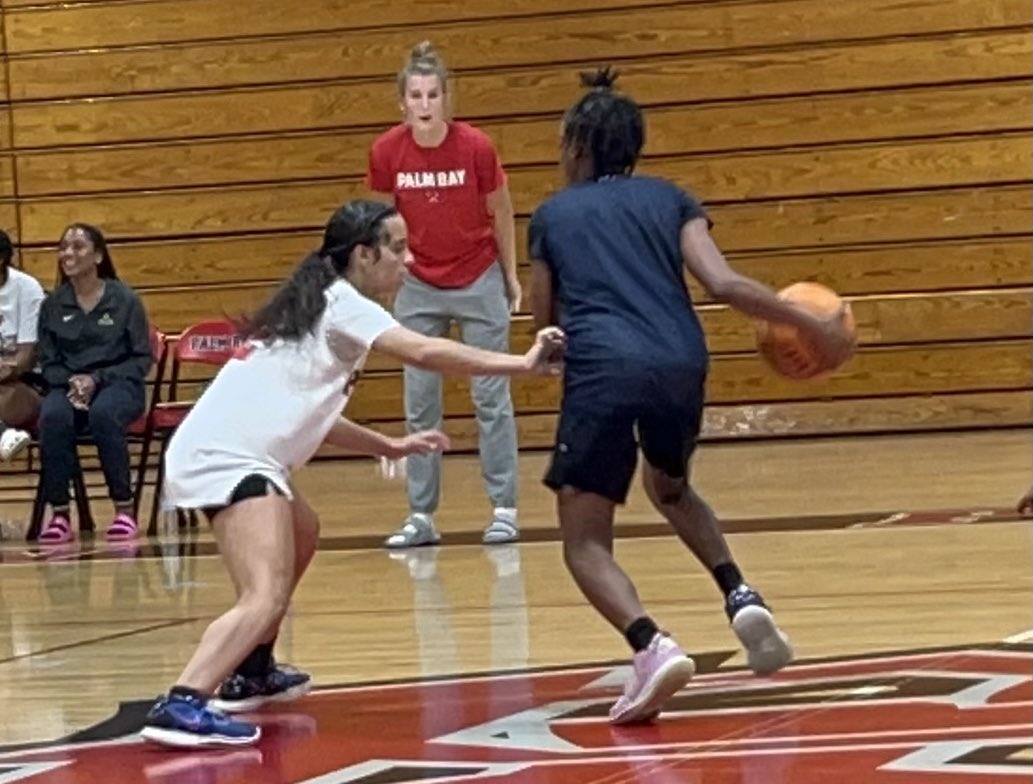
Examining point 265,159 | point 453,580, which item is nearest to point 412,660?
point 453,580

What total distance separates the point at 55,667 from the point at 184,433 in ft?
3.92

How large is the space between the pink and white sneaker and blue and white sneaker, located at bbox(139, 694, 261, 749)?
2.32 ft

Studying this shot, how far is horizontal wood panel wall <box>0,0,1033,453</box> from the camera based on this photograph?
39.3 feet

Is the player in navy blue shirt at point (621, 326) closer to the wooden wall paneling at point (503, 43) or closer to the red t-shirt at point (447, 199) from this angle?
the red t-shirt at point (447, 199)

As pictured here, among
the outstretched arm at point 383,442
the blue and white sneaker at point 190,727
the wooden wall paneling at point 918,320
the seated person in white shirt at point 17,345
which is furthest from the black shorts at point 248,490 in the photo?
the wooden wall paneling at point 918,320

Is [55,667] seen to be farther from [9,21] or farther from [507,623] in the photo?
[9,21]

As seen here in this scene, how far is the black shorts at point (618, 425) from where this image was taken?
435 centimetres

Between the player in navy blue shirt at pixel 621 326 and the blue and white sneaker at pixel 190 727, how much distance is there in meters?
0.74

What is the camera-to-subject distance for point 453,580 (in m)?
6.75

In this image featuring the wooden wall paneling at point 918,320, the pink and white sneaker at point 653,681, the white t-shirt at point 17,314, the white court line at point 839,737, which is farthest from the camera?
the wooden wall paneling at point 918,320

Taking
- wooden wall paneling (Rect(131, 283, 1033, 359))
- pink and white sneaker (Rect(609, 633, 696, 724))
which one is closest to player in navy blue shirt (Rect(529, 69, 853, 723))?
pink and white sneaker (Rect(609, 633, 696, 724))

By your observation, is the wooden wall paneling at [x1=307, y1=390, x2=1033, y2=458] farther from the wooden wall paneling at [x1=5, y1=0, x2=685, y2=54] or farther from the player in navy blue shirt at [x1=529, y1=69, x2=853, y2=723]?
the player in navy blue shirt at [x1=529, y1=69, x2=853, y2=723]

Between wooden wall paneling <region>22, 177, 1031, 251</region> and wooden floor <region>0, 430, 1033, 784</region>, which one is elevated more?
wooden wall paneling <region>22, 177, 1031, 251</region>

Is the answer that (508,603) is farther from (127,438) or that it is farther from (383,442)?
(127,438)
